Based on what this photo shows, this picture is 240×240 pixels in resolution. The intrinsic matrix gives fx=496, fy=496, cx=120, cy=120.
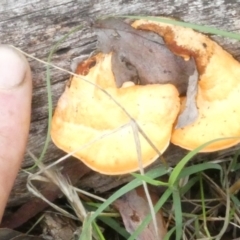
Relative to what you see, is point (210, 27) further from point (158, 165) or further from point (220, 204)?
point (220, 204)

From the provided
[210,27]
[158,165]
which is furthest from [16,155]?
[210,27]

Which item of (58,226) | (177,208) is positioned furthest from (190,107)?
(58,226)

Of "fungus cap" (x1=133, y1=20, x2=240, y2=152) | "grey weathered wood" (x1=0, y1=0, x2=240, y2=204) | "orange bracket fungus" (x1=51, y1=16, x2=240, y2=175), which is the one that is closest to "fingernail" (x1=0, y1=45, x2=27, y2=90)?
"grey weathered wood" (x1=0, y1=0, x2=240, y2=204)

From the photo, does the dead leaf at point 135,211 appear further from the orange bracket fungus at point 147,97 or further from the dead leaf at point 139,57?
the dead leaf at point 139,57

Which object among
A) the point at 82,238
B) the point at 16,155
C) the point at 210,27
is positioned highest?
the point at 210,27

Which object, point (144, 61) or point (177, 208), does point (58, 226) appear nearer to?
point (177, 208)
